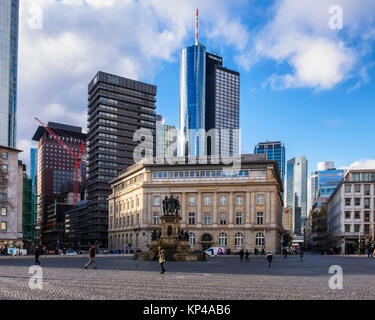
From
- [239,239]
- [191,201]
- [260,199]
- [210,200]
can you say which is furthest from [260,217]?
[191,201]

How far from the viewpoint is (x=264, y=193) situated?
314 ft

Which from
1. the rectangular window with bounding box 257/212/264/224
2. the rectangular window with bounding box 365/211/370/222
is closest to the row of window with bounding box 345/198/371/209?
the rectangular window with bounding box 365/211/370/222

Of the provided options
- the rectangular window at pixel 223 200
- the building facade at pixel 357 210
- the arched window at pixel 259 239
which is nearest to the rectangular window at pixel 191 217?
the rectangular window at pixel 223 200

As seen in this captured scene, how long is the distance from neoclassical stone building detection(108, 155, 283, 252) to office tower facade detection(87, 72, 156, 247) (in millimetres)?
51643

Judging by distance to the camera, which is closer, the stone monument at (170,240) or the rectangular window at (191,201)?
the stone monument at (170,240)

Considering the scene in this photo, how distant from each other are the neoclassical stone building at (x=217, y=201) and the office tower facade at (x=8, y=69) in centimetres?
6134

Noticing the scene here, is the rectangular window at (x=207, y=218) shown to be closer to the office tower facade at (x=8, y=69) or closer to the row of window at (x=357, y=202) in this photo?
the row of window at (x=357, y=202)

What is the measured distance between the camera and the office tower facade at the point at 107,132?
158000 mm

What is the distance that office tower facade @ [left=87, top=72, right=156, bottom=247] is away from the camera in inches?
6220

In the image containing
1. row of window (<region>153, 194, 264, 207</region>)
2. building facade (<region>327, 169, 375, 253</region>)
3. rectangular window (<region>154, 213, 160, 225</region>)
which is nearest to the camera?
row of window (<region>153, 194, 264, 207</region>)

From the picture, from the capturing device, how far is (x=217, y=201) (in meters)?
99.3

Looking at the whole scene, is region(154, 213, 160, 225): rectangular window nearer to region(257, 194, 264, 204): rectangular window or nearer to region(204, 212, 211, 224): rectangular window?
region(204, 212, 211, 224): rectangular window
